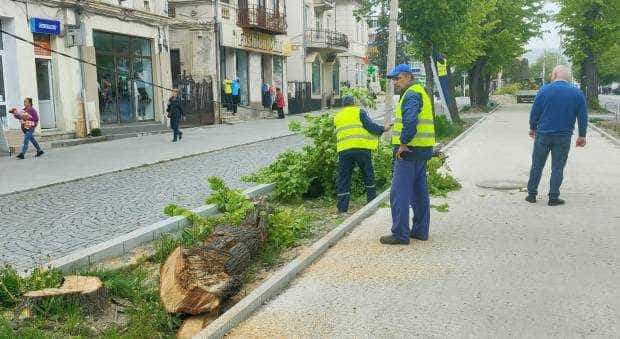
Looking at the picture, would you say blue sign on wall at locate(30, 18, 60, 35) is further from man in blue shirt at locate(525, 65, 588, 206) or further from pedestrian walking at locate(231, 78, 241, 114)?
man in blue shirt at locate(525, 65, 588, 206)

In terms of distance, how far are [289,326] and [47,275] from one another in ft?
6.91

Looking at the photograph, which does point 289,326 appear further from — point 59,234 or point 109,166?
point 109,166

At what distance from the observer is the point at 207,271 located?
494cm

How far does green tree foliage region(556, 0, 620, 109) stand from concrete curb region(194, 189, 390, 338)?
30.8m

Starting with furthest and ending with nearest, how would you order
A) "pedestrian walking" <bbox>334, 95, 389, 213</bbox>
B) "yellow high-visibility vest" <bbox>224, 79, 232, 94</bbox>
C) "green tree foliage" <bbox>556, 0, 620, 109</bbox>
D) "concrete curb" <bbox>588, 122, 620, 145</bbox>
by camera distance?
"green tree foliage" <bbox>556, 0, 620, 109</bbox> < "yellow high-visibility vest" <bbox>224, 79, 232, 94</bbox> < "concrete curb" <bbox>588, 122, 620, 145</bbox> < "pedestrian walking" <bbox>334, 95, 389, 213</bbox>

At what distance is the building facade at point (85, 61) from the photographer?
17.2 meters

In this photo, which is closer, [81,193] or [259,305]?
[259,305]

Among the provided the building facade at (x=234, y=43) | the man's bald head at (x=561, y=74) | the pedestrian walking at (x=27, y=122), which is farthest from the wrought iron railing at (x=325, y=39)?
the man's bald head at (x=561, y=74)

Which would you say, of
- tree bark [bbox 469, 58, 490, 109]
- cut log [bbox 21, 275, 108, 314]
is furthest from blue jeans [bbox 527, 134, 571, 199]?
tree bark [bbox 469, 58, 490, 109]

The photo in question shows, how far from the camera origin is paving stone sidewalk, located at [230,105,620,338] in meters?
4.32

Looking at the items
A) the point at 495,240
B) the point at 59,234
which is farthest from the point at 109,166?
the point at 495,240

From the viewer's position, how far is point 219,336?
4.17m

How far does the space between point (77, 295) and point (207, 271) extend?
100 cm

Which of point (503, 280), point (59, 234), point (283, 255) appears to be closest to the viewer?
point (503, 280)
